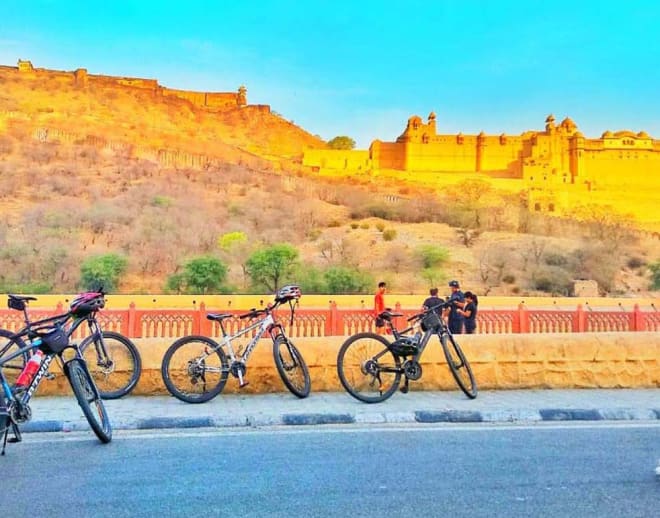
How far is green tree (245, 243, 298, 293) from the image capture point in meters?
30.6

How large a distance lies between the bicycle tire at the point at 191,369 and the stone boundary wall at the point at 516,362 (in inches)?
10.5

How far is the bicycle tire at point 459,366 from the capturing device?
291 inches

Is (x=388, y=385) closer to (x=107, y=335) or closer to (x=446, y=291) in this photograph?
(x=107, y=335)

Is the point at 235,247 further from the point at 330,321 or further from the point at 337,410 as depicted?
the point at 337,410

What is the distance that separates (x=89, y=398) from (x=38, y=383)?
39 cm

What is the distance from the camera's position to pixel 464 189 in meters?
74.1

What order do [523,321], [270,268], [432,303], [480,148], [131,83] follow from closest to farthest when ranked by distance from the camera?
[432,303] < [523,321] < [270,268] < [480,148] < [131,83]

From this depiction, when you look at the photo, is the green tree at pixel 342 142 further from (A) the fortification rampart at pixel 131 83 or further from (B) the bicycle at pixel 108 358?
(B) the bicycle at pixel 108 358

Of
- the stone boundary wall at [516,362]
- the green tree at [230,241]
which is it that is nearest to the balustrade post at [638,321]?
the stone boundary wall at [516,362]

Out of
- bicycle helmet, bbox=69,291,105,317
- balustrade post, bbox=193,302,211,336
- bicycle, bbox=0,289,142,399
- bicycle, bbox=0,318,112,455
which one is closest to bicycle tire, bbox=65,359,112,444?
bicycle, bbox=0,318,112,455

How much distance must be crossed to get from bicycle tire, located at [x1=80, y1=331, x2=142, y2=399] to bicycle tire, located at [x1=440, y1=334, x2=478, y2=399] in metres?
3.20

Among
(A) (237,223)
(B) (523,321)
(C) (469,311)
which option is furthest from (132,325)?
(A) (237,223)

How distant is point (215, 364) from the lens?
7.14 metres

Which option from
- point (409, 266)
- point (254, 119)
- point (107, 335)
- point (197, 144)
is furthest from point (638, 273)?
point (254, 119)
